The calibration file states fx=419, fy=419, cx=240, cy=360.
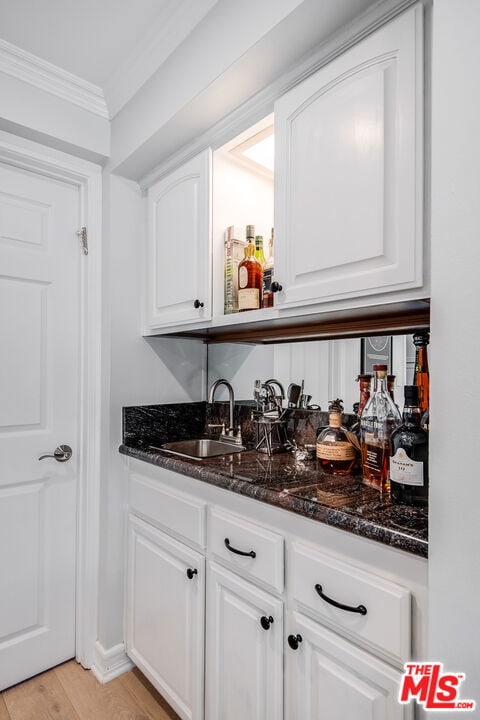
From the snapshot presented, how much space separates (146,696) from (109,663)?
0.70ft

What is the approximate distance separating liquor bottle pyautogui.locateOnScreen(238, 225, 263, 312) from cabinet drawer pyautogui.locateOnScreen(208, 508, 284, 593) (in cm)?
71

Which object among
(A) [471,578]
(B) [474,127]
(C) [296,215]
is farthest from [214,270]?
(A) [471,578]

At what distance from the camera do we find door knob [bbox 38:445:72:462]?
6.11ft

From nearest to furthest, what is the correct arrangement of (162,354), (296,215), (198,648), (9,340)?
1. (296,215)
2. (198,648)
3. (9,340)
4. (162,354)

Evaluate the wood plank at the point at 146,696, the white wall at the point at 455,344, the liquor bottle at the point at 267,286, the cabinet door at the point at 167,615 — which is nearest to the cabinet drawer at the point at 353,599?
the white wall at the point at 455,344

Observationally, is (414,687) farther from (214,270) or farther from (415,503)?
(214,270)

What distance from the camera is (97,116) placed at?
1835 millimetres

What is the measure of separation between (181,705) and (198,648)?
266 millimetres

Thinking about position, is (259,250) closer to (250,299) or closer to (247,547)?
(250,299)

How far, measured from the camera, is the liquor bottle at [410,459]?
98 cm

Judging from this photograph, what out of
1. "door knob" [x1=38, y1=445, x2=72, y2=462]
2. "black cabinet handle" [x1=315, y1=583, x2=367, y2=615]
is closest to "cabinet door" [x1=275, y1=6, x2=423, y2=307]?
"black cabinet handle" [x1=315, y1=583, x2=367, y2=615]

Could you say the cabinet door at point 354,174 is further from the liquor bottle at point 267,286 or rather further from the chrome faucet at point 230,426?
the chrome faucet at point 230,426

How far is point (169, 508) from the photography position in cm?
154

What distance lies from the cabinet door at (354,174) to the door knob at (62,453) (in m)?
1.22
